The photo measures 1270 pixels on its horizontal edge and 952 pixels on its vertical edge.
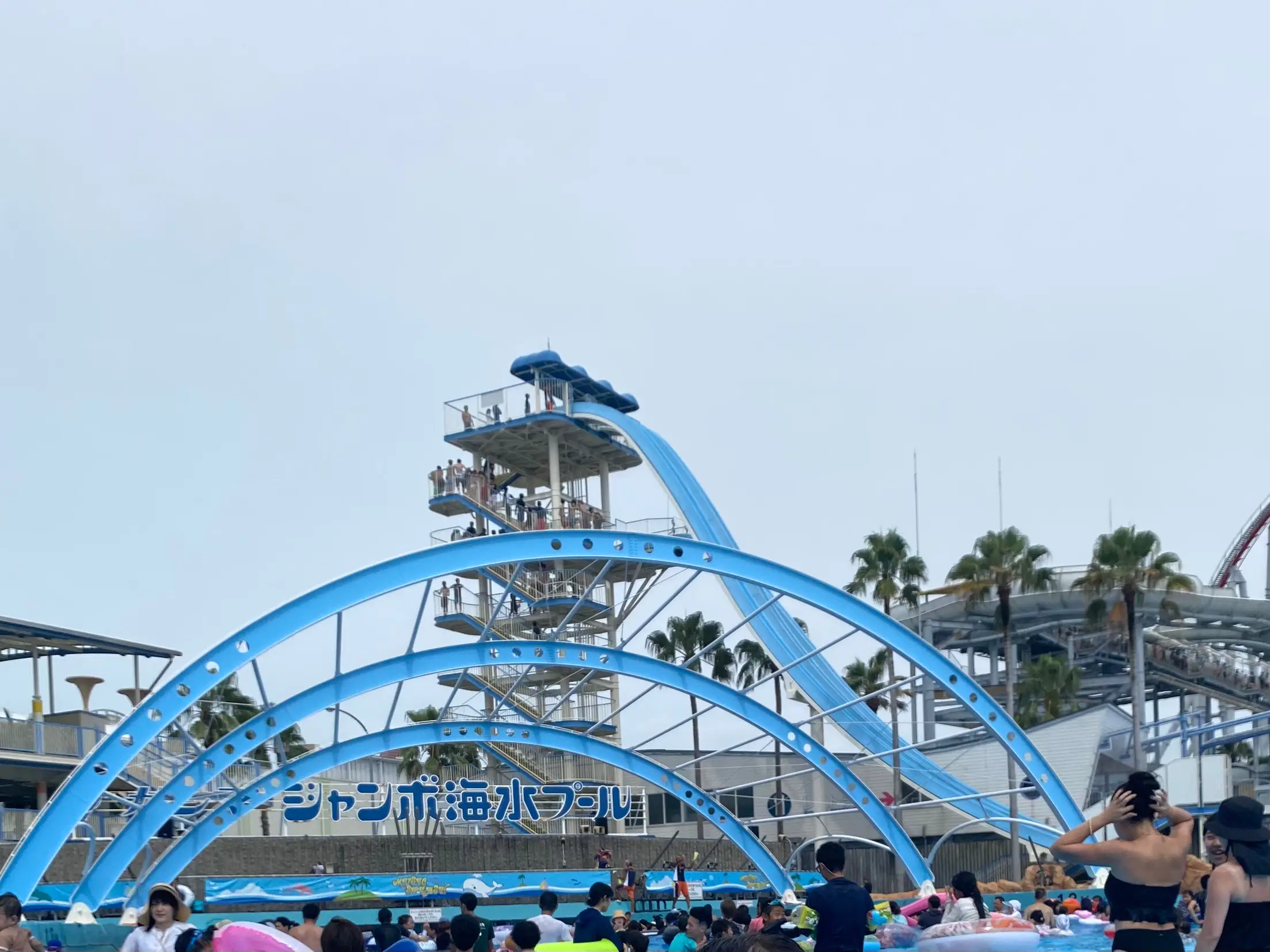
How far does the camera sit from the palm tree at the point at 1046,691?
2040 inches

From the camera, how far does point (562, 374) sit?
161ft

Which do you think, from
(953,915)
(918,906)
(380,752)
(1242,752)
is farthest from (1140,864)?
(1242,752)

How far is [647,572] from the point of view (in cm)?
4972

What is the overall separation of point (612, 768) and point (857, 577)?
408 inches

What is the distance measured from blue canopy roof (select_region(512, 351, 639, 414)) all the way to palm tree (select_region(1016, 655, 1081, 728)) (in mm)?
16989

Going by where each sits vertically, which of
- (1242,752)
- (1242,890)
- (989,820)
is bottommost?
(1242,752)

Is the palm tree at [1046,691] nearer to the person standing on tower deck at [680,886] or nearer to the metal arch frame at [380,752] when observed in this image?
the person standing on tower deck at [680,886]

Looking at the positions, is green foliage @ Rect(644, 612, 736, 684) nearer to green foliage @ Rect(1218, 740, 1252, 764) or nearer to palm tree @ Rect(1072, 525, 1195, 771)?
palm tree @ Rect(1072, 525, 1195, 771)

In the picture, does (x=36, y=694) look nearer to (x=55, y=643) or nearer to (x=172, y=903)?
(x=55, y=643)

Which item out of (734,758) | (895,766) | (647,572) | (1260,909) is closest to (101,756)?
(1260,909)

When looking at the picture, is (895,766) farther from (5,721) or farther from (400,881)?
(5,721)

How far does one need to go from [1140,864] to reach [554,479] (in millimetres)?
41643

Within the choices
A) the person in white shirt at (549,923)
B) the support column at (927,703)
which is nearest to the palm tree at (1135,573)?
the support column at (927,703)

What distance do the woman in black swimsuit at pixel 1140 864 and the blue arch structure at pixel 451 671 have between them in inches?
705
